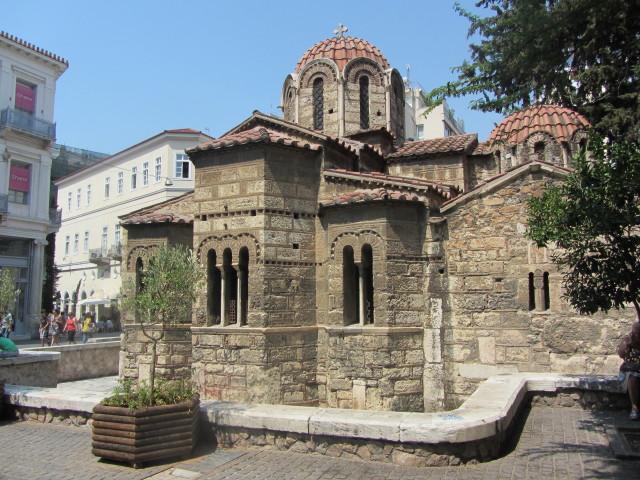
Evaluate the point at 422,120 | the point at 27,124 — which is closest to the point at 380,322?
the point at 27,124

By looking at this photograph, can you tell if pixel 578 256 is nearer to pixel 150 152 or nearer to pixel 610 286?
pixel 610 286

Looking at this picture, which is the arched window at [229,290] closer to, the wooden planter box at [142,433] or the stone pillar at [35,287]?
the wooden planter box at [142,433]

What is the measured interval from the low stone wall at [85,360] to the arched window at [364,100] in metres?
9.30

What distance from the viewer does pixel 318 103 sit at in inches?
605

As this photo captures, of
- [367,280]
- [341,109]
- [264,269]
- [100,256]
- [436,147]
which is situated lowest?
[367,280]

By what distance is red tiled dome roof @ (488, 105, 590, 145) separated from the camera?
47.0ft

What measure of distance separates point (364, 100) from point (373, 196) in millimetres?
6490

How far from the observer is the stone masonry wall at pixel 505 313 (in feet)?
29.7

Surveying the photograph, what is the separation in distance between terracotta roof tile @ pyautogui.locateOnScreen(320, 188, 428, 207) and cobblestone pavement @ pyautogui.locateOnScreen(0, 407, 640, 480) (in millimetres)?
4296

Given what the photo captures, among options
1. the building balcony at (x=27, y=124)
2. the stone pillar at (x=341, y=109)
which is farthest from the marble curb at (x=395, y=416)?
the building balcony at (x=27, y=124)

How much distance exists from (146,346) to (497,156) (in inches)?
380

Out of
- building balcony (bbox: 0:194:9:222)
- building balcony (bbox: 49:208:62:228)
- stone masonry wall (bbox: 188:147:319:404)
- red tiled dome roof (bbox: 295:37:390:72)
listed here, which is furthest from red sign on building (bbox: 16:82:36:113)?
stone masonry wall (bbox: 188:147:319:404)

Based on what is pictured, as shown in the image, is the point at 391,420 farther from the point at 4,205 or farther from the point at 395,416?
the point at 4,205

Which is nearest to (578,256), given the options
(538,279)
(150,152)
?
(538,279)
